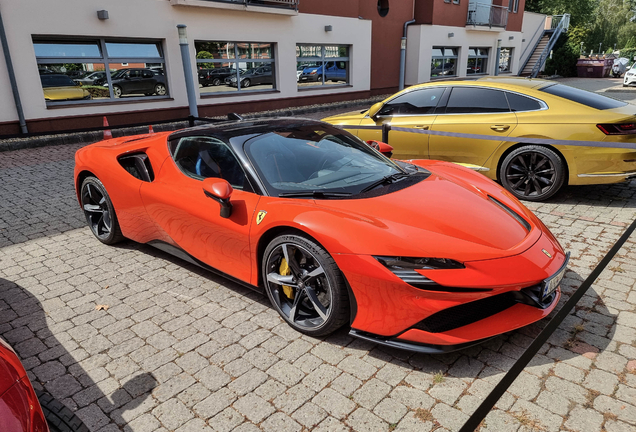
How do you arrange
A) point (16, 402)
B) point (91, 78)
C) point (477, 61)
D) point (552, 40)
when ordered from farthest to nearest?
point (552, 40), point (477, 61), point (91, 78), point (16, 402)

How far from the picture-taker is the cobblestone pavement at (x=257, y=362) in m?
2.48

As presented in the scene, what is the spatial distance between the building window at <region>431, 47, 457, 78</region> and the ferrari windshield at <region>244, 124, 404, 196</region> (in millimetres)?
21432

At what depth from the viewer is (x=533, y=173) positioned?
589 cm

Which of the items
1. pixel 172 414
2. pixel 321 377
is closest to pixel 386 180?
pixel 321 377

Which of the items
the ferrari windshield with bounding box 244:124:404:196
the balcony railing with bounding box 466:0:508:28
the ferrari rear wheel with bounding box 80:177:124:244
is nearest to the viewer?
the ferrari windshield with bounding box 244:124:404:196

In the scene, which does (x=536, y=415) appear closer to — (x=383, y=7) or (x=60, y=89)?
(x=60, y=89)

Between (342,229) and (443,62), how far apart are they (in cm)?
2368

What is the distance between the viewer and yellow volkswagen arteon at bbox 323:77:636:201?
545cm

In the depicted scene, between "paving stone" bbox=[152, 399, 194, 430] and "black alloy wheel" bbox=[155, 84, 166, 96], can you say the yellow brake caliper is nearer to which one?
"paving stone" bbox=[152, 399, 194, 430]

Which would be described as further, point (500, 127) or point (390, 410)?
point (500, 127)

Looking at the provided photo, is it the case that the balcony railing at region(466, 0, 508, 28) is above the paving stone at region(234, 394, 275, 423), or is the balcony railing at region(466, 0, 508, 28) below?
above

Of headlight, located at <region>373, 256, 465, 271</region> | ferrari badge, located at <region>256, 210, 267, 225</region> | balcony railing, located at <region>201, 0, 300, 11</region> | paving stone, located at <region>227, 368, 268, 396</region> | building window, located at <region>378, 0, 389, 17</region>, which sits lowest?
paving stone, located at <region>227, 368, 268, 396</region>

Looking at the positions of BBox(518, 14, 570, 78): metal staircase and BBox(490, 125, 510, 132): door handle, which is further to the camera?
BBox(518, 14, 570, 78): metal staircase

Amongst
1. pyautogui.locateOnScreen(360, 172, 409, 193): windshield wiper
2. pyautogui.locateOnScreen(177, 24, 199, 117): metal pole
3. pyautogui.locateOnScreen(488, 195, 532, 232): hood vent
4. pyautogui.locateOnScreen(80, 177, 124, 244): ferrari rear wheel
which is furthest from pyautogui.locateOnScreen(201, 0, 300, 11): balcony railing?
pyautogui.locateOnScreen(488, 195, 532, 232): hood vent
